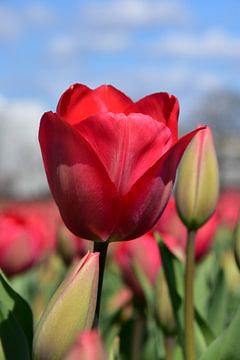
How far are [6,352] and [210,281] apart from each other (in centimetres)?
149

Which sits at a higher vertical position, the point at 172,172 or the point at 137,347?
the point at 172,172

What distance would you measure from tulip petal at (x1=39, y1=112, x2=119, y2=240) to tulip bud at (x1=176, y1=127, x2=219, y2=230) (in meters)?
0.32

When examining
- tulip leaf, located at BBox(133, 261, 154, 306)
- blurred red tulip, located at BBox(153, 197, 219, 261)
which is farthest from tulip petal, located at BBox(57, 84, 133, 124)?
blurred red tulip, located at BBox(153, 197, 219, 261)

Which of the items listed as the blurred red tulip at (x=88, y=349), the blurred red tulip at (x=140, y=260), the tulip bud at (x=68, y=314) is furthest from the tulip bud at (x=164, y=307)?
the blurred red tulip at (x=88, y=349)

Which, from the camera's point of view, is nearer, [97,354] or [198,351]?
[97,354]

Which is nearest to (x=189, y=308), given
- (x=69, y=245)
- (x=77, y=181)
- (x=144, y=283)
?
(x=77, y=181)

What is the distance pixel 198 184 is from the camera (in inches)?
40.4

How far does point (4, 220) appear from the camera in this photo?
5.55 ft

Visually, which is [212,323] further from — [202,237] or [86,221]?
[86,221]

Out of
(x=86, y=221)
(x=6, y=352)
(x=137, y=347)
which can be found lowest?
Result: (x=137, y=347)

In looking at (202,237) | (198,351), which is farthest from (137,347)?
(198,351)

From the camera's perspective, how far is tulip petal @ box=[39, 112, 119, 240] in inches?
27.1

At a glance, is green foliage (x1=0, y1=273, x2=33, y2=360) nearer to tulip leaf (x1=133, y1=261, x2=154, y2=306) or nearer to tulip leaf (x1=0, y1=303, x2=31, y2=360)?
tulip leaf (x1=0, y1=303, x2=31, y2=360)

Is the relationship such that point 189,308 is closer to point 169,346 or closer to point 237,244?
point 237,244
